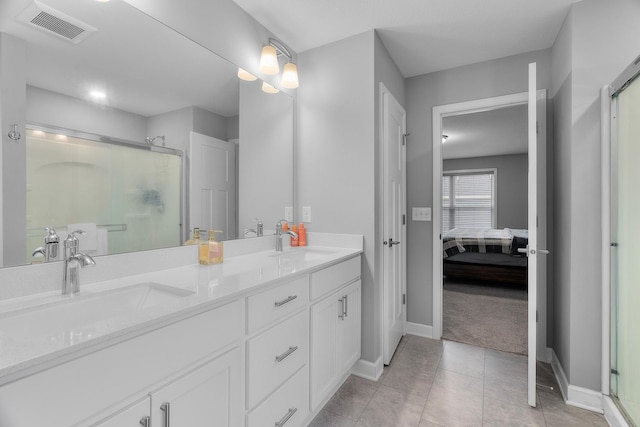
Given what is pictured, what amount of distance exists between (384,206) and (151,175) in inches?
57.3

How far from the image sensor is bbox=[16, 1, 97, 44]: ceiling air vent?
107 cm

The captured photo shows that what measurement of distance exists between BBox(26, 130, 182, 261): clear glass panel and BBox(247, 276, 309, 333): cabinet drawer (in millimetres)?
612

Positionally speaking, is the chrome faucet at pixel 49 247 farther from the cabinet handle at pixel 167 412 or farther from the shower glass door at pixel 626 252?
the shower glass door at pixel 626 252

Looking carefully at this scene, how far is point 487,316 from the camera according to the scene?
3.20 meters

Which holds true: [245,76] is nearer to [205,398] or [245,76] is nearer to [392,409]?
[205,398]

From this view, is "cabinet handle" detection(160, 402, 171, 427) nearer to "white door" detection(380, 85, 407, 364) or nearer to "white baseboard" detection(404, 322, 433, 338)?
"white door" detection(380, 85, 407, 364)

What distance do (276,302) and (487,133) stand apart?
5.19 metres

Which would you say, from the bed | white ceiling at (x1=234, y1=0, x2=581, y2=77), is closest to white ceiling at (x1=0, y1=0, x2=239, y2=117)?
white ceiling at (x1=234, y1=0, x2=581, y2=77)

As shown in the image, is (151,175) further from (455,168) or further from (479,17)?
(455,168)

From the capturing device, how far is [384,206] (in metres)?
2.20

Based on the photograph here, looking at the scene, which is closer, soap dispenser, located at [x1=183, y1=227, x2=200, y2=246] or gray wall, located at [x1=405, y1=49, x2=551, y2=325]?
soap dispenser, located at [x1=183, y1=227, x2=200, y2=246]

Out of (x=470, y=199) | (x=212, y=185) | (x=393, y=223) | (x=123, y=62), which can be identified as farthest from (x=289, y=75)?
(x=470, y=199)

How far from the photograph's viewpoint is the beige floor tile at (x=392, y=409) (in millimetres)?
1652

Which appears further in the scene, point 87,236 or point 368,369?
point 368,369
